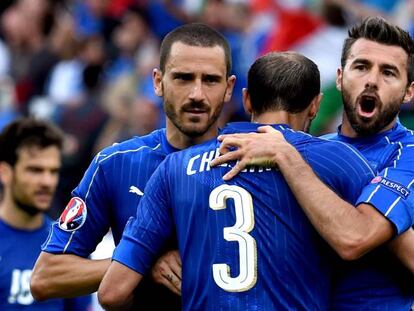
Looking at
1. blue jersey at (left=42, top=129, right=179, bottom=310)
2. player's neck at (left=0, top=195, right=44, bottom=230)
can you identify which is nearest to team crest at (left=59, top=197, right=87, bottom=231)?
blue jersey at (left=42, top=129, right=179, bottom=310)

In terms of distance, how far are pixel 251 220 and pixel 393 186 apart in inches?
26.9

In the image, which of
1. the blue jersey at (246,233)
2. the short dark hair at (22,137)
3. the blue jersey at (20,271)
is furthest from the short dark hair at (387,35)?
the short dark hair at (22,137)

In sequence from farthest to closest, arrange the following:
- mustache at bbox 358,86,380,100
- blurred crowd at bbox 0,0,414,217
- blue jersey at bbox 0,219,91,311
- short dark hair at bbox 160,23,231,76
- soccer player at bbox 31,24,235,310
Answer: blurred crowd at bbox 0,0,414,217 → blue jersey at bbox 0,219,91,311 → short dark hair at bbox 160,23,231,76 → soccer player at bbox 31,24,235,310 → mustache at bbox 358,86,380,100

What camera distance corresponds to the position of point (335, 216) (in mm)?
4906

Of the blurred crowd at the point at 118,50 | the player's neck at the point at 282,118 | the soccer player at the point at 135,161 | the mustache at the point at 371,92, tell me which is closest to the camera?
the player's neck at the point at 282,118

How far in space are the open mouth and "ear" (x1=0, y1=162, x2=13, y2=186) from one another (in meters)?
3.98

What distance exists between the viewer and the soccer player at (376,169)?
16.2 feet

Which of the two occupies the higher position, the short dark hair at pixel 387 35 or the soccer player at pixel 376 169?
the short dark hair at pixel 387 35

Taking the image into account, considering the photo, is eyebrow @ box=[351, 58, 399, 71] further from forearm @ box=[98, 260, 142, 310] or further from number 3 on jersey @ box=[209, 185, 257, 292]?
forearm @ box=[98, 260, 142, 310]

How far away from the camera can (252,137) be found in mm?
5137

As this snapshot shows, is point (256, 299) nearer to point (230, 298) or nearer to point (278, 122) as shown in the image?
point (230, 298)

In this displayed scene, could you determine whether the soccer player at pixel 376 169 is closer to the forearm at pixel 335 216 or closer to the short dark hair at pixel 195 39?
the forearm at pixel 335 216

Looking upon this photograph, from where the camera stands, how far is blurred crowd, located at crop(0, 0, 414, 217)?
11883mm

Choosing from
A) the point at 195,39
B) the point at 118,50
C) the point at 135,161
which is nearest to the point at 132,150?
the point at 135,161
